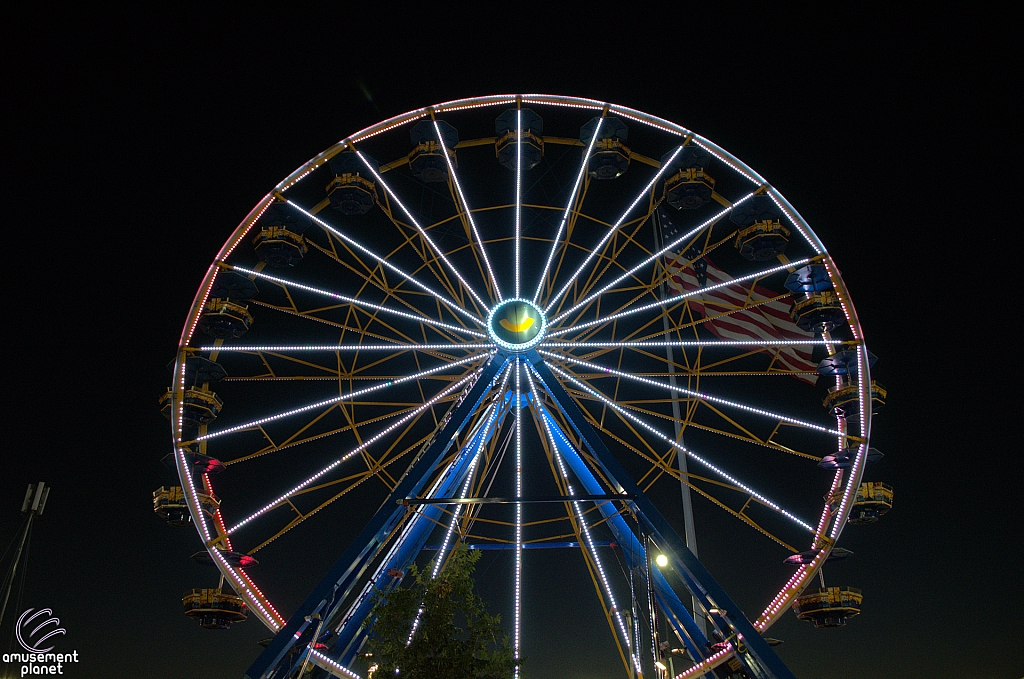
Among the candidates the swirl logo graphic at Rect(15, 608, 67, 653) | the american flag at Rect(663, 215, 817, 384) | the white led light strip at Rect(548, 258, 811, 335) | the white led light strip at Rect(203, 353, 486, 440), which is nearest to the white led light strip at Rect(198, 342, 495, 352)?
the white led light strip at Rect(203, 353, 486, 440)

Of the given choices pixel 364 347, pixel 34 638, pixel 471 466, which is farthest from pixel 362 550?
pixel 34 638

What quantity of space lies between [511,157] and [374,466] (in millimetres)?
6862

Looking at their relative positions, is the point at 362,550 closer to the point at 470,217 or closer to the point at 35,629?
the point at 470,217

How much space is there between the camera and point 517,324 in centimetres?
1530

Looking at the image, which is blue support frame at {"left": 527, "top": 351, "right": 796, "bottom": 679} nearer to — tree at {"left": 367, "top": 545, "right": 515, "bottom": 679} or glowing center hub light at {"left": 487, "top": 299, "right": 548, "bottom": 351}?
glowing center hub light at {"left": 487, "top": 299, "right": 548, "bottom": 351}

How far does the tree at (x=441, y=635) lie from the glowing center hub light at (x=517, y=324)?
488 cm

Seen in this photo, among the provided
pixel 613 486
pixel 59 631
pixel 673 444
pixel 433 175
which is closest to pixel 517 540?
pixel 613 486

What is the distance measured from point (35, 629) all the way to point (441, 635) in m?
17.7

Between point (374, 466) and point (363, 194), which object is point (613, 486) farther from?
point (363, 194)

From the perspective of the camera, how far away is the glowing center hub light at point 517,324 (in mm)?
15203

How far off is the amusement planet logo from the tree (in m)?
16.5

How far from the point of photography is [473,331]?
15.6 metres

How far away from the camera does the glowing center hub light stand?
15203mm

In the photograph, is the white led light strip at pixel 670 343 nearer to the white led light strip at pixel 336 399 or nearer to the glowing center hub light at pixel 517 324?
the glowing center hub light at pixel 517 324
